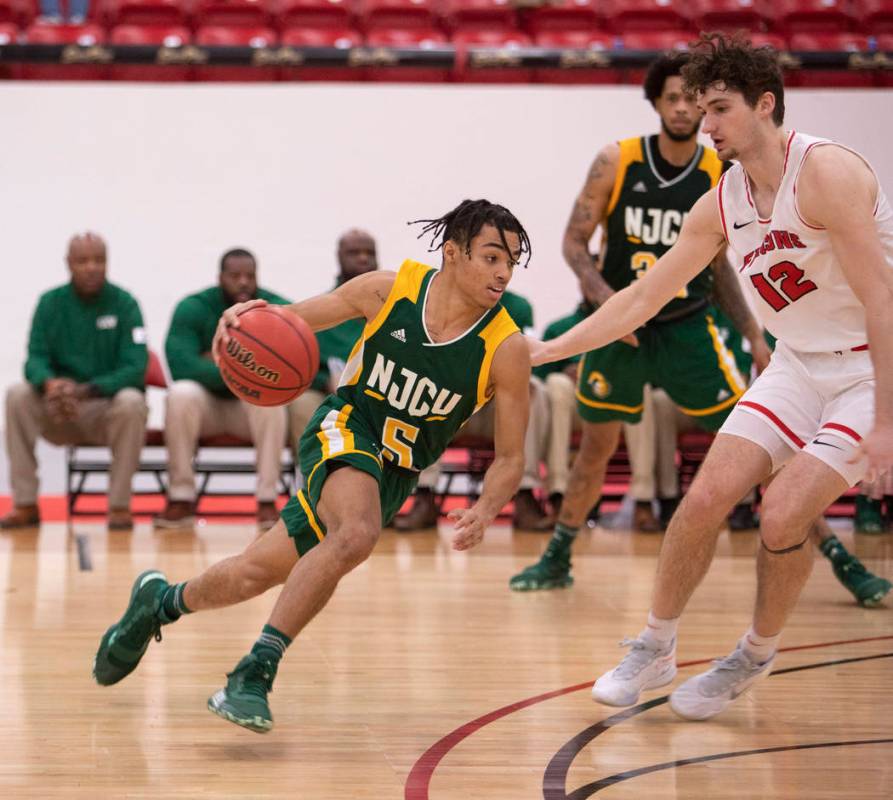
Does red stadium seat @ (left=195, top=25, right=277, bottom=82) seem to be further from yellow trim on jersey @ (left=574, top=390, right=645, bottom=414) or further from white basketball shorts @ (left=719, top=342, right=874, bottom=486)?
white basketball shorts @ (left=719, top=342, right=874, bottom=486)

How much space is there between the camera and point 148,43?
1050cm

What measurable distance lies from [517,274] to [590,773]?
7.20 meters

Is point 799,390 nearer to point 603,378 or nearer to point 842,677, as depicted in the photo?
point 842,677

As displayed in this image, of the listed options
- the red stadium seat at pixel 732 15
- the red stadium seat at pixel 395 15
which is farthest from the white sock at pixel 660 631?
the red stadium seat at pixel 395 15

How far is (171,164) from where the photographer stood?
403 inches

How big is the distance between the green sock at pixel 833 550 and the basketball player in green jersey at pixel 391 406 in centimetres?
234

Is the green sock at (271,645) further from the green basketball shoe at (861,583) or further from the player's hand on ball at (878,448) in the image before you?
the green basketball shoe at (861,583)

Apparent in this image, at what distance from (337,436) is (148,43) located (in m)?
7.65

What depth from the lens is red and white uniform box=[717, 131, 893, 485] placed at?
3.40 m

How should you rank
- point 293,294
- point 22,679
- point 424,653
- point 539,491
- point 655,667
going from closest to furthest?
point 655,667
point 22,679
point 424,653
point 539,491
point 293,294

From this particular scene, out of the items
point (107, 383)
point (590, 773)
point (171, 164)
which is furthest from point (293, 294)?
point (590, 773)

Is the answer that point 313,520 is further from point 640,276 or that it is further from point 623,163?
point 623,163

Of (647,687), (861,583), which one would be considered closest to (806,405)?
(647,687)

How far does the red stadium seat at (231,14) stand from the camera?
11164 millimetres
